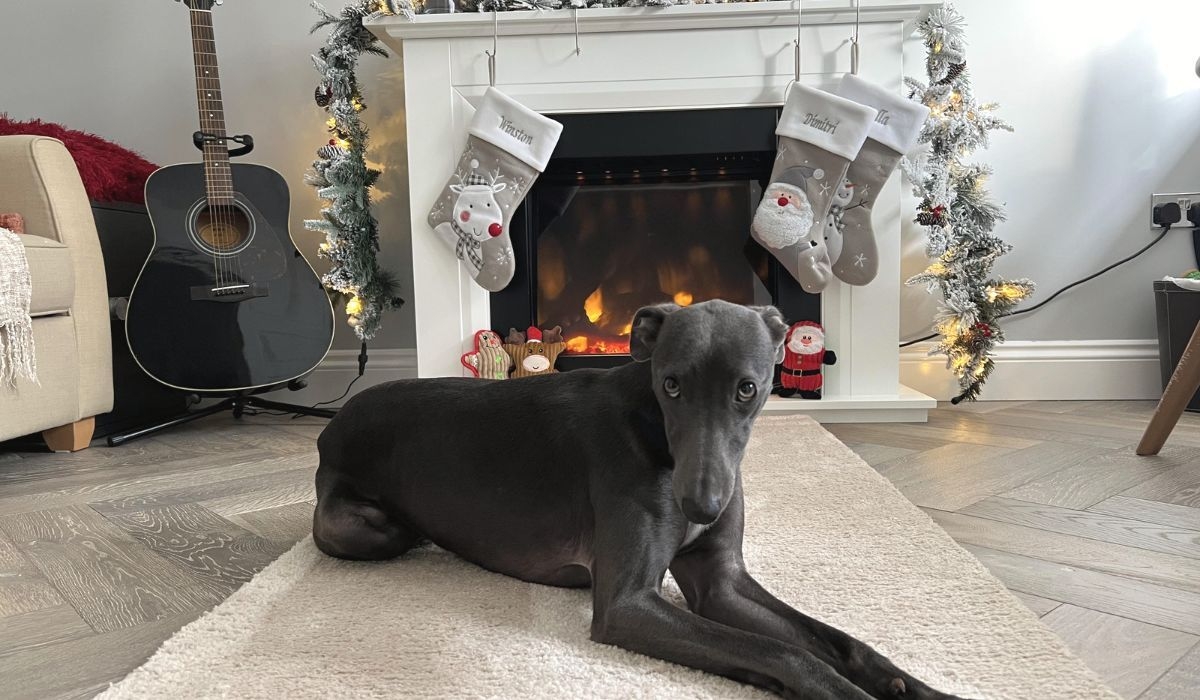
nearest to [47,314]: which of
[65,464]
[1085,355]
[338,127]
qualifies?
[65,464]

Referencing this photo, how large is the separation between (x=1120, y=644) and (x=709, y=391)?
59 cm

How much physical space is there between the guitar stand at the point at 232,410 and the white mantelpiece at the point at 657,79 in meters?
0.55

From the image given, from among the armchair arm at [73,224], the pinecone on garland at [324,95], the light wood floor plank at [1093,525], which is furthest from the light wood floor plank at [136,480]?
the light wood floor plank at [1093,525]

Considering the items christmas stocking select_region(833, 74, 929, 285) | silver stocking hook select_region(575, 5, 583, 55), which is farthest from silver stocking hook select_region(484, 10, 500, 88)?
christmas stocking select_region(833, 74, 929, 285)

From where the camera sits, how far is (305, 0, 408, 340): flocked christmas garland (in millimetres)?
2670

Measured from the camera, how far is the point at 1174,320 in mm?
2670

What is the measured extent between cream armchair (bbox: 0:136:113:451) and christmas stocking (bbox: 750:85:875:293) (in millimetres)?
1926

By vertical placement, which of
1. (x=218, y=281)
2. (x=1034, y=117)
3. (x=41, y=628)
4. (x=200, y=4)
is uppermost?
(x=200, y=4)

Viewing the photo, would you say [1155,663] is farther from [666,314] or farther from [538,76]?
[538,76]

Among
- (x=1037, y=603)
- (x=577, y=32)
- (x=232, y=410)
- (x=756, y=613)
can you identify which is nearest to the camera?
(x=756, y=613)

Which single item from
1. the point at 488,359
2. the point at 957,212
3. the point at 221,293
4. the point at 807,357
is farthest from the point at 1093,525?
the point at 221,293

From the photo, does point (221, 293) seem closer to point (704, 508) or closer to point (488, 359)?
point (488, 359)

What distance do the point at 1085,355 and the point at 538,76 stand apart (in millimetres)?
2045

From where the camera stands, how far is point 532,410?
121cm
